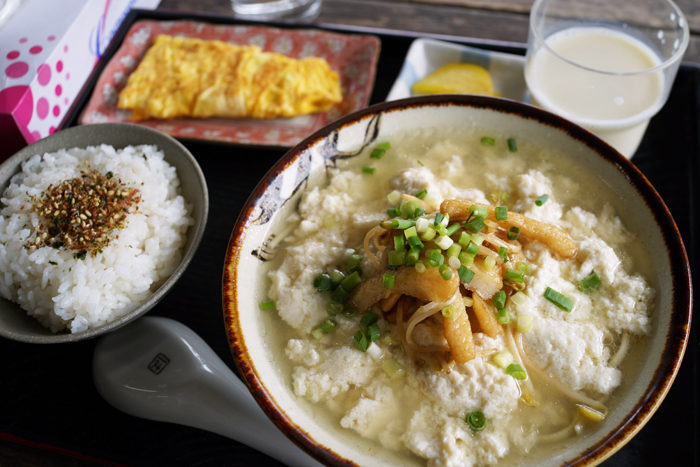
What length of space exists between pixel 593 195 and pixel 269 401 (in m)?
1.38

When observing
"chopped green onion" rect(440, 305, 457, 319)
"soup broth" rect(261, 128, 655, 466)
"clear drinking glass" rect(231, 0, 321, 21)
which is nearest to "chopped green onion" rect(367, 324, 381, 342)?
"soup broth" rect(261, 128, 655, 466)

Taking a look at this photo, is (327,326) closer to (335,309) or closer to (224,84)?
(335,309)

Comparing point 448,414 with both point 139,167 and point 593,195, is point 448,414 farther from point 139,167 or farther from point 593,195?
point 139,167

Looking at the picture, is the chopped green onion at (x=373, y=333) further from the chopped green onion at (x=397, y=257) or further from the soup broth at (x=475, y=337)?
the chopped green onion at (x=397, y=257)

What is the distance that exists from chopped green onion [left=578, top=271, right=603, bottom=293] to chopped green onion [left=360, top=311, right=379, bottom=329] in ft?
2.26

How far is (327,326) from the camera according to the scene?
1.67 metres

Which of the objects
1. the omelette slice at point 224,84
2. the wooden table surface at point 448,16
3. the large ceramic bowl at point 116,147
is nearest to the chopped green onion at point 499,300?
the large ceramic bowl at point 116,147

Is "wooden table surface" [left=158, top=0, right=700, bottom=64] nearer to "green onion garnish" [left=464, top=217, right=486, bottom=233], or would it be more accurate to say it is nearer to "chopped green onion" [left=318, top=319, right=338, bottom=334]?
"green onion garnish" [left=464, top=217, right=486, bottom=233]

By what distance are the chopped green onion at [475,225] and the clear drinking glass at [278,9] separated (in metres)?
A: 2.36

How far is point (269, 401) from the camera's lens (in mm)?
1443

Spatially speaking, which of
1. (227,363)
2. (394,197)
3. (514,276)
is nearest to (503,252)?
(514,276)

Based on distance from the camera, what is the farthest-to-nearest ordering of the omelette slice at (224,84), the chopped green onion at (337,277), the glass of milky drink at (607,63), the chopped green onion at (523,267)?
1. the omelette slice at (224,84)
2. the glass of milky drink at (607,63)
3. the chopped green onion at (337,277)
4. the chopped green onion at (523,267)

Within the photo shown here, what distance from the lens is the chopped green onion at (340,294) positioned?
5.56 ft

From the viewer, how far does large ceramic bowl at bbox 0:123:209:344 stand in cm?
175
